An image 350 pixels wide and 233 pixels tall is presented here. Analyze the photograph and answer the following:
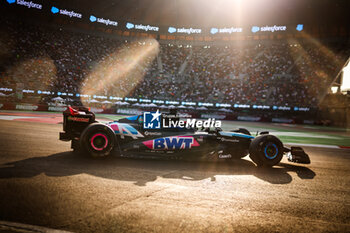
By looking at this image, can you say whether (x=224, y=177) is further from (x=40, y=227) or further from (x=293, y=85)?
(x=293, y=85)

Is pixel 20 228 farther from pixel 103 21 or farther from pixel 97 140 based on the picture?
pixel 103 21

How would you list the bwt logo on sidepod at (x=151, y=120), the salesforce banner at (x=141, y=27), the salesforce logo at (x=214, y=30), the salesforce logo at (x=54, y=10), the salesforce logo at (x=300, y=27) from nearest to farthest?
the bwt logo on sidepod at (x=151, y=120) → the salesforce logo at (x=54, y=10) → the salesforce logo at (x=300, y=27) → the salesforce logo at (x=214, y=30) → the salesforce banner at (x=141, y=27)

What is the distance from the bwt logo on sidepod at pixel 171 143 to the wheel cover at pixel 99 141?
0.97 metres

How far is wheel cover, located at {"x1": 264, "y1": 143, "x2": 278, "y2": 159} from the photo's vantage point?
5719 millimetres

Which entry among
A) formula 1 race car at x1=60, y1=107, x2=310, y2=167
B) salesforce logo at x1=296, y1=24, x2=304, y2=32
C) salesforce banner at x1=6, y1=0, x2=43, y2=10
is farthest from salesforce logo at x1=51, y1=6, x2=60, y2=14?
salesforce logo at x1=296, y1=24, x2=304, y2=32

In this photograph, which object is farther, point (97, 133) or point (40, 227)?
point (97, 133)

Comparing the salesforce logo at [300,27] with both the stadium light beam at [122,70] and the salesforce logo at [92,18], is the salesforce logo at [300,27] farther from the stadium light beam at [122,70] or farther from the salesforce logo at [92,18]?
the salesforce logo at [92,18]

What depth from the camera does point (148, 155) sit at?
5738 millimetres

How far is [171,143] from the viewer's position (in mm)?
5785

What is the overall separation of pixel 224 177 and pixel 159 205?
2006mm

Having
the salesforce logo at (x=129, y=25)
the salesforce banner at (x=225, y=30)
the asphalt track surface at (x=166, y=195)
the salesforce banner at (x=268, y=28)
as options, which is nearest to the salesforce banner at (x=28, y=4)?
the salesforce logo at (x=129, y=25)

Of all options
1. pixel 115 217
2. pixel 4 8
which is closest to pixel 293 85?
pixel 115 217

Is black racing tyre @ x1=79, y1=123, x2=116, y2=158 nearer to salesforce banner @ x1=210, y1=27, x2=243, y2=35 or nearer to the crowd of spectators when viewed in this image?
the crowd of spectators

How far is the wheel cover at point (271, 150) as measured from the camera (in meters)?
5.72
